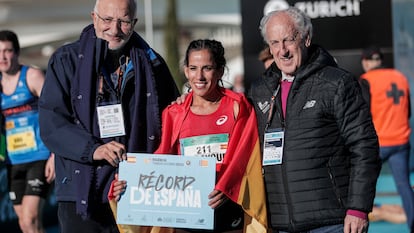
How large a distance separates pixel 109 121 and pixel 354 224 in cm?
143

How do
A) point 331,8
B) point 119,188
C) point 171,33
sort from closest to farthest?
point 119,188 → point 331,8 → point 171,33

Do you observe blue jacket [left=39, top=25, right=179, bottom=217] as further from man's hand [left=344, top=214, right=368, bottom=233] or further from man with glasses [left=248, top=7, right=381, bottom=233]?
man's hand [left=344, top=214, right=368, bottom=233]

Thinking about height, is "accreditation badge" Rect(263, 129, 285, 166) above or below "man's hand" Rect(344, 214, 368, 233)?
above

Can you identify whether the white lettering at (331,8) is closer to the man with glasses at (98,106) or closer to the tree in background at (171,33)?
the man with glasses at (98,106)

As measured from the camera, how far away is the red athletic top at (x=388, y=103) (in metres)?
9.63

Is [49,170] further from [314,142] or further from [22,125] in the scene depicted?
[314,142]

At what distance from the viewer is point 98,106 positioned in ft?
15.5

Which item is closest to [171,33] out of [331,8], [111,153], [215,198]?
[331,8]

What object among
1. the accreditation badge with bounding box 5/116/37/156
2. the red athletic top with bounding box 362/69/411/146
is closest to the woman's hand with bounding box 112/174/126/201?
the accreditation badge with bounding box 5/116/37/156

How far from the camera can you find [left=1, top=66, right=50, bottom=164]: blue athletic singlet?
750 cm

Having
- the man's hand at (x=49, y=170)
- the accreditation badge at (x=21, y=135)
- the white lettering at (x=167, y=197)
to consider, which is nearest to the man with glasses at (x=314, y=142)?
the white lettering at (x=167, y=197)

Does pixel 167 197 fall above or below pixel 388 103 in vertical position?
above

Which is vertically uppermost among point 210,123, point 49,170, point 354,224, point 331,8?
point 331,8

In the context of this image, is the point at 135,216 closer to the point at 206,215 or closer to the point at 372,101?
the point at 206,215
